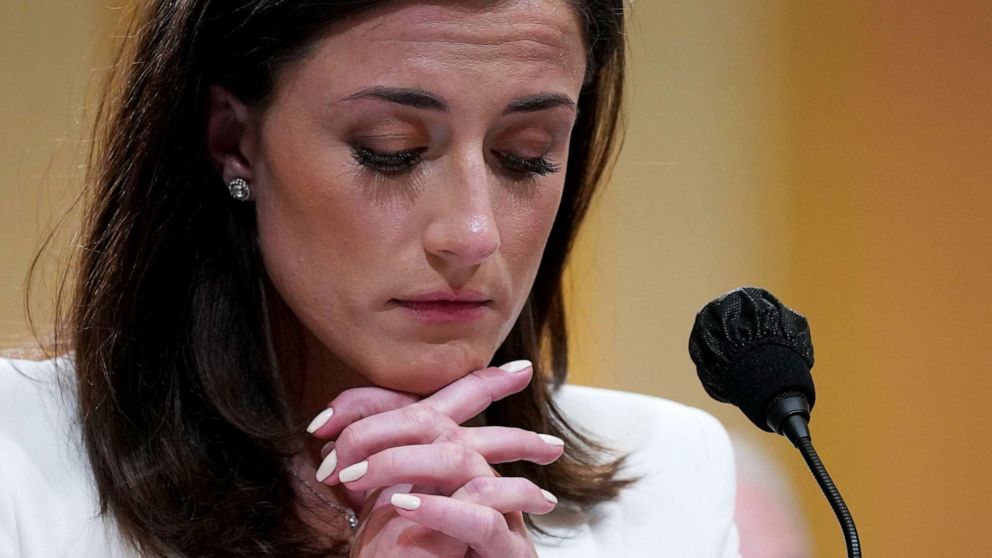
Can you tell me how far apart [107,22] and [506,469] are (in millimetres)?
1100

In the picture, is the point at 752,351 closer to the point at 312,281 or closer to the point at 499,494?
the point at 499,494

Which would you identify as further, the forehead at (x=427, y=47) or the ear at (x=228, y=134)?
the ear at (x=228, y=134)

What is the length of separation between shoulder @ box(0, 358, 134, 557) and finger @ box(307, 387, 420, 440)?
30 cm

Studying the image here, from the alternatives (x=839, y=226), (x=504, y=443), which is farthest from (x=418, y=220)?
(x=839, y=226)

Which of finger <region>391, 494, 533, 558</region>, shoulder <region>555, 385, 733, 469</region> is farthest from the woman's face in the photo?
shoulder <region>555, 385, 733, 469</region>

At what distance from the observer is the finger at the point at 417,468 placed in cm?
139

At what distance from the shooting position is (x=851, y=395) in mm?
2799

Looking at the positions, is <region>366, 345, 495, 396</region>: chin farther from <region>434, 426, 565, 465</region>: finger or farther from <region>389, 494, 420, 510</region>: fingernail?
<region>389, 494, 420, 510</region>: fingernail

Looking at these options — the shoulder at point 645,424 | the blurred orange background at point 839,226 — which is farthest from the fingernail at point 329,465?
the blurred orange background at point 839,226

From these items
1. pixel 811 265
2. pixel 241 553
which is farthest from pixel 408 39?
pixel 811 265

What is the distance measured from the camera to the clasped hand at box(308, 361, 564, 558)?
4.52 feet

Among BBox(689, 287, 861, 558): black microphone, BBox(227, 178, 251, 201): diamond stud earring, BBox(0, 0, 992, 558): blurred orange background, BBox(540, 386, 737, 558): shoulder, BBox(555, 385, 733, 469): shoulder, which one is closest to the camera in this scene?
BBox(689, 287, 861, 558): black microphone

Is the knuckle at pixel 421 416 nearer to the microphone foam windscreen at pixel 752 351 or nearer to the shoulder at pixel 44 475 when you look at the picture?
the microphone foam windscreen at pixel 752 351

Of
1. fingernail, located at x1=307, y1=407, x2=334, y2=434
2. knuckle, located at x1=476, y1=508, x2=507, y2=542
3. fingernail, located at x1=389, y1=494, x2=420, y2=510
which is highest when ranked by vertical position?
fingernail, located at x1=307, y1=407, x2=334, y2=434
